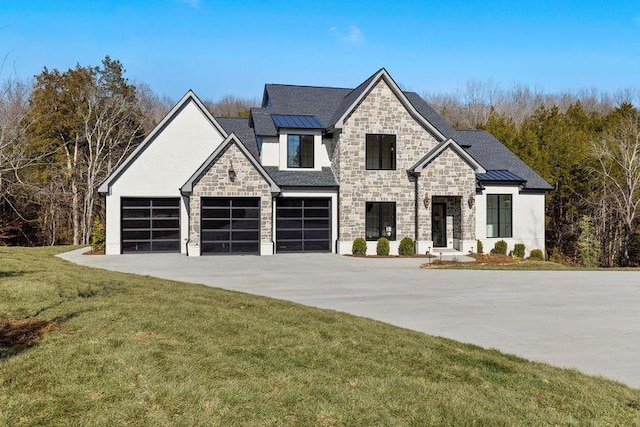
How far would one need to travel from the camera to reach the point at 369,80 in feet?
80.8

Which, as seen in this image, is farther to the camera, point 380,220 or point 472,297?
point 380,220

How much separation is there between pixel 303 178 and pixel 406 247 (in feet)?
19.9

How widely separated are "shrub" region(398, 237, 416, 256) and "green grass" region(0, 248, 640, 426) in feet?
50.9

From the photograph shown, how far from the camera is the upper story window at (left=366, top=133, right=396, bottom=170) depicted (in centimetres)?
Answer: 2439

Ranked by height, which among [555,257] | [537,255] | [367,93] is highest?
[367,93]

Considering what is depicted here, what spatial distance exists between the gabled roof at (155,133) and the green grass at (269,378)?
15.6 m

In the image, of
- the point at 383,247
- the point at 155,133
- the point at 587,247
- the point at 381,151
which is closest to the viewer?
the point at 383,247

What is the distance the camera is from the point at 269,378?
16.9 ft

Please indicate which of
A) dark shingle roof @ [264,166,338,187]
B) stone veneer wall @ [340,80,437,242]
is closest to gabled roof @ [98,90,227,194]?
dark shingle roof @ [264,166,338,187]

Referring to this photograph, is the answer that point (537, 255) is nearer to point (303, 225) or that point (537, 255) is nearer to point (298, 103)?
point (303, 225)

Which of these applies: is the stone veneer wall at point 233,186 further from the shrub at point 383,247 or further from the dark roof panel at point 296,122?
the shrub at point 383,247

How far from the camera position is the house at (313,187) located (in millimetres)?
22484

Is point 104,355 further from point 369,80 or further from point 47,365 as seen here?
point 369,80

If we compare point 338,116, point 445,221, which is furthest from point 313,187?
point 445,221
